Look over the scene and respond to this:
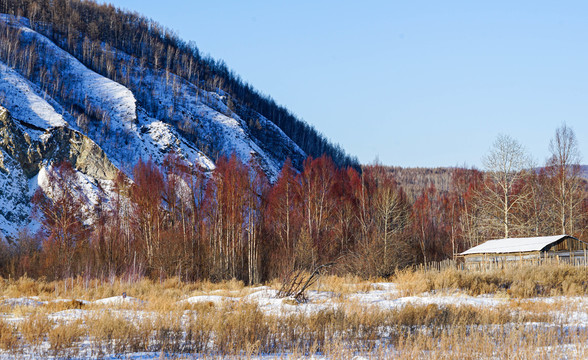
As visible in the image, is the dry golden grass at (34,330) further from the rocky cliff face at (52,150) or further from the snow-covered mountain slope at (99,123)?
the rocky cliff face at (52,150)

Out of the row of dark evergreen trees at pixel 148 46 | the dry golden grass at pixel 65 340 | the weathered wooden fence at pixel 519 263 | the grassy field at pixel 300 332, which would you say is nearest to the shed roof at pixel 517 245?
the weathered wooden fence at pixel 519 263

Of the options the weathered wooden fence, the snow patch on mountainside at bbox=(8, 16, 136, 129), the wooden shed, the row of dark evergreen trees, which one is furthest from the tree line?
the row of dark evergreen trees

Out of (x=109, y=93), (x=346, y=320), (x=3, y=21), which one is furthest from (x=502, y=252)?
(x=3, y=21)

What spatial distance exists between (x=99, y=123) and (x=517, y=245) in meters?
56.0

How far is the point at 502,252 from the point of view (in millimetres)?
30828

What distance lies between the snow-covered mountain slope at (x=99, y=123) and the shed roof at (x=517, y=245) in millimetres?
24901

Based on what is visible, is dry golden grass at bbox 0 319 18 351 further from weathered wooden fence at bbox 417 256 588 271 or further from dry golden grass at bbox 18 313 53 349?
weathered wooden fence at bbox 417 256 588 271

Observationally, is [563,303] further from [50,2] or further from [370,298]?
[50,2]

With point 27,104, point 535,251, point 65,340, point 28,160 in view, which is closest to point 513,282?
point 535,251

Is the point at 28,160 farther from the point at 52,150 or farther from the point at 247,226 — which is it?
the point at 247,226

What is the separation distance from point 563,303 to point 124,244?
98.8 feet

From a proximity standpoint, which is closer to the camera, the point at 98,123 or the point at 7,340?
the point at 7,340

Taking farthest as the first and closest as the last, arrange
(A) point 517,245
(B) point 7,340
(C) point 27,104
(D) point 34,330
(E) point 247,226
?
(C) point 27,104, (E) point 247,226, (A) point 517,245, (D) point 34,330, (B) point 7,340

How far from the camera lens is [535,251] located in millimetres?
28625
